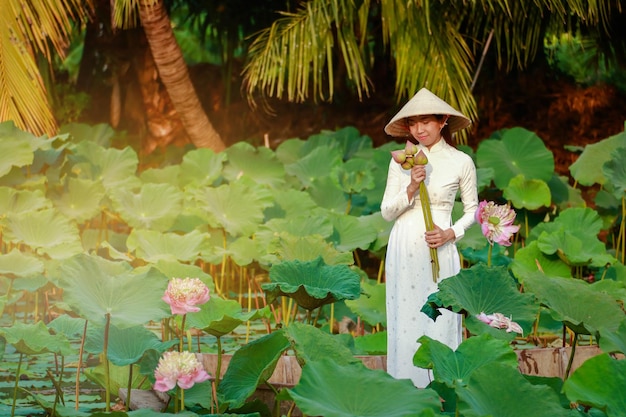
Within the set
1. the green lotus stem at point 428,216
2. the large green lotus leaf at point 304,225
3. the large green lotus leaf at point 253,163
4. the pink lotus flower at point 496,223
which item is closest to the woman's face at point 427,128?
the green lotus stem at point 428,216

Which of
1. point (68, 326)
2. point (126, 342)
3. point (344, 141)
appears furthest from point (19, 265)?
point (344, 141)

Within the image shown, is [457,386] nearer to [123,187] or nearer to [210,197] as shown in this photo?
[210,197]

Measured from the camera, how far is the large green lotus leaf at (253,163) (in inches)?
340

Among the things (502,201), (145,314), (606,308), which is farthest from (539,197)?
(145,314)

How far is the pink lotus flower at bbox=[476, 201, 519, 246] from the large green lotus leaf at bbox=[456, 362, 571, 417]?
34.0 inches

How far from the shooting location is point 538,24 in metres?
8.88

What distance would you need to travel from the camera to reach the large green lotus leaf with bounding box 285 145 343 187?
8.47m

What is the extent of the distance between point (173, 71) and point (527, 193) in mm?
3081

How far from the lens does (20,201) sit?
7.14m

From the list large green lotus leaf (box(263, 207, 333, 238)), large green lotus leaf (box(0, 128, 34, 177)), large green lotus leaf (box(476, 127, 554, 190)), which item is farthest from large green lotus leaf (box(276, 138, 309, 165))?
large green lotus leaf (box(263, 207, 333, 238))

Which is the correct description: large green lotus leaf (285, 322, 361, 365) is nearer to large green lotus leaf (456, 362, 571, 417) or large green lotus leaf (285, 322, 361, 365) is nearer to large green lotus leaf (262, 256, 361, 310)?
large green lotus leaf (262, 256, 361, 310)

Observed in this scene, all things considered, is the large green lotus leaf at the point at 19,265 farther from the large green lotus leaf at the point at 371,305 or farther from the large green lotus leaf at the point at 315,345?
the large green lotus leaf at the point at 315,345

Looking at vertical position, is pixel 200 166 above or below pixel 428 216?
below

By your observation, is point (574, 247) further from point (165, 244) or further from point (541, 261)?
point (165, 244)
